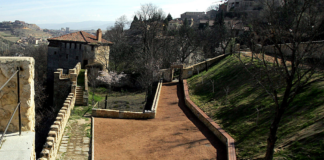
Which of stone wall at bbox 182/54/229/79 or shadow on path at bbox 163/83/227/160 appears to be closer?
shadow on path at bbox 163/83/227/160

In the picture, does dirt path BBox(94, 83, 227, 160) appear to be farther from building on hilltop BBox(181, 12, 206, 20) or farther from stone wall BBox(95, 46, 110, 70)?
building on hilltop BBox(181, 12, 206, 20)

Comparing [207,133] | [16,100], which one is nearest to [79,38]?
[207,133]

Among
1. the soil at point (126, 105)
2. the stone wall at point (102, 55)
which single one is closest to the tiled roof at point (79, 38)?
the stone wall at point (102, 55)

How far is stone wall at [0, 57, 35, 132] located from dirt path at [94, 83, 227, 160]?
5.14m

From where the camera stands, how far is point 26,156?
4398 mm

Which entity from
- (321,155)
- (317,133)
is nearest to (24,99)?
(321,155)

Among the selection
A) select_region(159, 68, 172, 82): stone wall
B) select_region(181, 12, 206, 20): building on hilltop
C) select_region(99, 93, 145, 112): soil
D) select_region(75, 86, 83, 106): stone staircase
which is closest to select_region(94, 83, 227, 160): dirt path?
select_region(75, 86, 83, 106): stone staircase

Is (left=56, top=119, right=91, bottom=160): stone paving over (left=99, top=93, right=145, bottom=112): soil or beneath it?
over

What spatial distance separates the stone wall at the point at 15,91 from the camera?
5188 millimetres

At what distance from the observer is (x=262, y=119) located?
1182cm

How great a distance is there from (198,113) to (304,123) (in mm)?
6230

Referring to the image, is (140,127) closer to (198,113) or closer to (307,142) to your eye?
(198,113)

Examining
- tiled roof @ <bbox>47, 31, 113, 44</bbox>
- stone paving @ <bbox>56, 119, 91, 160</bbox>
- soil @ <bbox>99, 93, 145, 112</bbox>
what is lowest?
soil @ <bbox>99, 93, 145, 112</bbox>

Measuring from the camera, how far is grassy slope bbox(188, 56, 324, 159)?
887 centimetres
